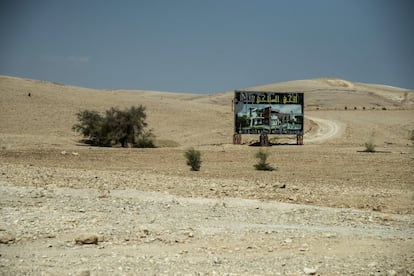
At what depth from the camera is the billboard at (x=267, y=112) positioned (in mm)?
40062

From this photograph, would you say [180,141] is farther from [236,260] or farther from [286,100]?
[236,260]

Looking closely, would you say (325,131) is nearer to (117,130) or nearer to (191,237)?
(117,130)

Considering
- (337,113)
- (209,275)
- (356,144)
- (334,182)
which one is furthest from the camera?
(337,113)

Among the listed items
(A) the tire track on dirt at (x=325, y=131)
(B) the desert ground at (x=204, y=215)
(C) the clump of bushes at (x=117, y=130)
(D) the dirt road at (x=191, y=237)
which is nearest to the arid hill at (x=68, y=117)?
(A) the tire track on dirt at (x=325, y=131)

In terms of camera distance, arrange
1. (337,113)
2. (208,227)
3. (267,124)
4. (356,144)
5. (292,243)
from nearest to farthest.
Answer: (292,243)
(208,227)
(267,124)
(356,144)
(337,113)

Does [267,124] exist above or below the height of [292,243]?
above

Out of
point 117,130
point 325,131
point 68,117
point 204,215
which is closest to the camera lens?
point 204,215

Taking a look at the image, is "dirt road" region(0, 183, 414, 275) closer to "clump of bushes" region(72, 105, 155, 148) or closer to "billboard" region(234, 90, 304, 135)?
"clump of bushes" region(72, 105, 155, 148)

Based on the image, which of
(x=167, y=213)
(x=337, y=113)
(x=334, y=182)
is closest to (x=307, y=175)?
(x=334, y=182)

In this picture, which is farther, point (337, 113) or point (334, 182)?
point (337, 113)

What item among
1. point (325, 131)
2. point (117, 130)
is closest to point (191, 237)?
point (117, 130)

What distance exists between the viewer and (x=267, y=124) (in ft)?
133

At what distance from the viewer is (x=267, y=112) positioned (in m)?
40.8

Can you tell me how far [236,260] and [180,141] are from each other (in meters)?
38.3
